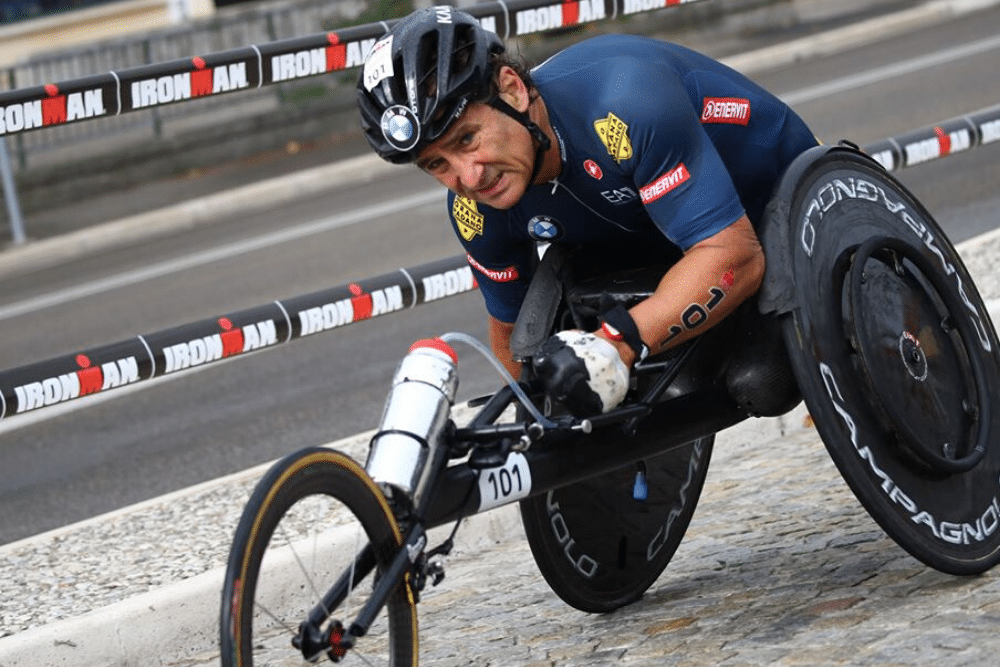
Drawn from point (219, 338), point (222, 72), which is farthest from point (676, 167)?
point (222, 72)

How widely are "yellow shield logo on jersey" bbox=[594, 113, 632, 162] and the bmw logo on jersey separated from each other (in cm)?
32

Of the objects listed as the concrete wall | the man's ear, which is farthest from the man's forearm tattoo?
the concrete wall

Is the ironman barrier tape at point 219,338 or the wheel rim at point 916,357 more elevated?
the wheel rim at point 916,357

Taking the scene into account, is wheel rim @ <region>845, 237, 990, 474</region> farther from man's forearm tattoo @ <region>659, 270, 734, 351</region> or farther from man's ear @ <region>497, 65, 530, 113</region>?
man's ear @ <region>497, 65, 530, 113</region>

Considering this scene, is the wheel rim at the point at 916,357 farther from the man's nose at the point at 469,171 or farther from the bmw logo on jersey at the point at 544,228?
the man's nose at the point at 469,171

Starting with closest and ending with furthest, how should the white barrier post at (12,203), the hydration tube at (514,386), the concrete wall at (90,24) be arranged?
1. the hydration tube at (514,386)
2. the white barrier post at (12,203)
3. the concrete wall at (90,24)

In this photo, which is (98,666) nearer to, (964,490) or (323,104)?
(964,490)

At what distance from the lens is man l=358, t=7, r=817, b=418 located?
379cm

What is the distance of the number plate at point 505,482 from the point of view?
12.6 feet

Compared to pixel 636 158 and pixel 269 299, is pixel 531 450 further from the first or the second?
pixel 269 299

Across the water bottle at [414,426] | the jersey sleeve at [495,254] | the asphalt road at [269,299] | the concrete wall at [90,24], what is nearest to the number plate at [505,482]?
the water bottle at [414,426]

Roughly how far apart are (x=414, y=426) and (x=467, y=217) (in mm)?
859

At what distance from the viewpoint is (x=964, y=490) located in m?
4.24

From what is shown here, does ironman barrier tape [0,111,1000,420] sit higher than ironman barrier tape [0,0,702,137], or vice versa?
ironman barrier tape [0,0,702,137]
